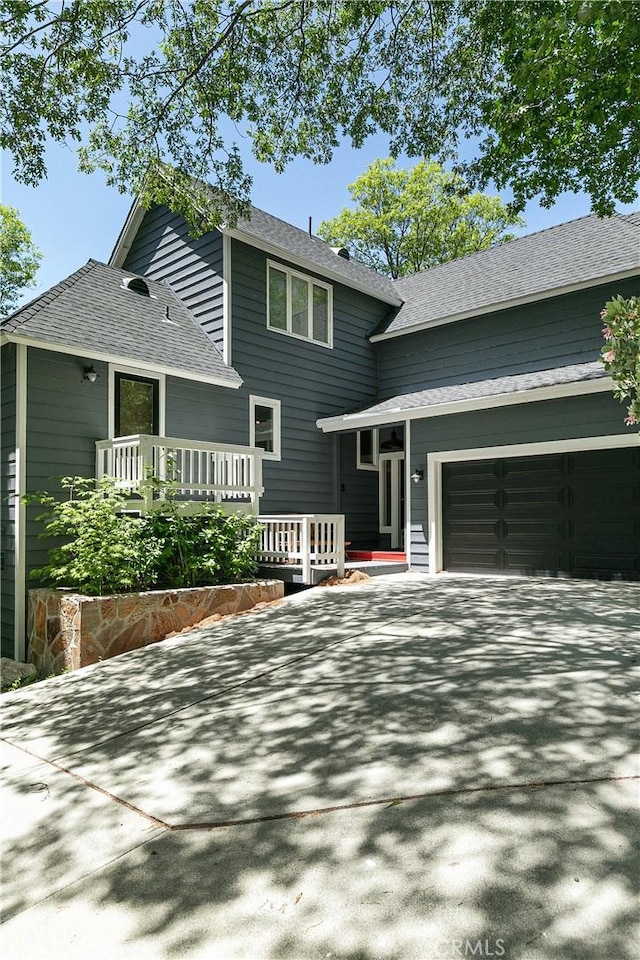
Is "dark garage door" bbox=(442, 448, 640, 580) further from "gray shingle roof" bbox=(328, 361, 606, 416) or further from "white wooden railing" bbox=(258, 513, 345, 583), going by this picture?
"white wooden railing" bbox=(258, 513, 345, 583)

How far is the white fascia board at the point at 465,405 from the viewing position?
8.73 metres

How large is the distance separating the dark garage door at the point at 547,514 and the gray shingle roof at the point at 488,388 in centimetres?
116

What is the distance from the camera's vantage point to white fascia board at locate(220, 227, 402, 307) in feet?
34.3

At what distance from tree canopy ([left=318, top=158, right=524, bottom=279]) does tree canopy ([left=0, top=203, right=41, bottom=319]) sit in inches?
484

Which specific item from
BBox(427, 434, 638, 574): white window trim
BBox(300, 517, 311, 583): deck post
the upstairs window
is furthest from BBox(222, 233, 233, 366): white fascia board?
BBox(427, 434, 638, 574): white window trim

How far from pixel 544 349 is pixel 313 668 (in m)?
8.53

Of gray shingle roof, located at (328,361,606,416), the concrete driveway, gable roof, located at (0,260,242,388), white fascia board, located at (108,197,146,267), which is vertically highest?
white fascia board, located at (108,197,146,267)

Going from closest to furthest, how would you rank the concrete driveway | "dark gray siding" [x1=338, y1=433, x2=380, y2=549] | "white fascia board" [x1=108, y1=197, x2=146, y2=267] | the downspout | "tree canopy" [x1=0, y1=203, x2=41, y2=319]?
the concrete driveway
the downspout
"white fascia board" [x1=108, y1=197, x2=146, y2=267]
"dark gray siding" [x1=338, y1=433, x2=380, y2=549]
"tree canopy" [x1=0, y1=203, x2=41, y2=319]

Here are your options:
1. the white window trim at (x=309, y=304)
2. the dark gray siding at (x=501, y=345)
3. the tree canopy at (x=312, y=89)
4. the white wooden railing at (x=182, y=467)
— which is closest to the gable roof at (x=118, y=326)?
the white wooden railing at (x=182, y=467)

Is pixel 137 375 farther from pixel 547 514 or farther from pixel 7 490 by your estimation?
pixel 547 514

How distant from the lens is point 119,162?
7.41 metres

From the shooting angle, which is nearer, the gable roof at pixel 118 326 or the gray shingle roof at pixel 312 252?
the gable roof at pixel 118 326

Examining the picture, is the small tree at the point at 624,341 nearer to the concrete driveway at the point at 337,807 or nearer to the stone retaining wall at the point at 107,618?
the concrete driveway at the point at 337,807

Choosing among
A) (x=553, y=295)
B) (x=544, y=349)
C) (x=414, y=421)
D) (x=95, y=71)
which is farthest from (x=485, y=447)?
(x=95, y=71)
